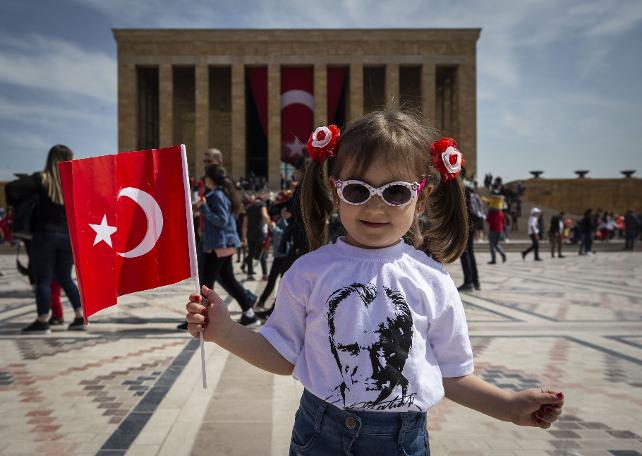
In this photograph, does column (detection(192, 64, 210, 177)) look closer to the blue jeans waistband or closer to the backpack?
the backpack

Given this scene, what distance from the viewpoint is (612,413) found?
2.81 meters

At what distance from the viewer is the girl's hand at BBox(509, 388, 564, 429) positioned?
3.90ft

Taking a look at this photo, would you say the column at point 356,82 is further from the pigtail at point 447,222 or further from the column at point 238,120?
the pigtail at point 447,222

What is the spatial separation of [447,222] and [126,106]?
118 ft

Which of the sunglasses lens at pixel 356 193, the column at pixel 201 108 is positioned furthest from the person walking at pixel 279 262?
the column at pixel 201 108

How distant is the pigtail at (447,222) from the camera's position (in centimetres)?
154

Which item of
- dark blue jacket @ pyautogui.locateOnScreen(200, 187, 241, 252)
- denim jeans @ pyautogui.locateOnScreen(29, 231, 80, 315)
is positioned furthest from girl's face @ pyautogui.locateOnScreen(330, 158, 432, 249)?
denim jeans @ pyautogui.locateOnScreen(29, 231, 80, 315)

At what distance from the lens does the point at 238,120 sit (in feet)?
114

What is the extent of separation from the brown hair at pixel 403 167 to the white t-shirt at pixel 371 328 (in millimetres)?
169

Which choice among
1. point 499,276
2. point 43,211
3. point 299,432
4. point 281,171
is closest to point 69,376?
point 43,211

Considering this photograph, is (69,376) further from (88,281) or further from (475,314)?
(475,314)

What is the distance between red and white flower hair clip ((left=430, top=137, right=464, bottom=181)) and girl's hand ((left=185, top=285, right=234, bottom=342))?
672mm

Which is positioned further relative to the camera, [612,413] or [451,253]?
[612,413]

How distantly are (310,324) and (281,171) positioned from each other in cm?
3610
